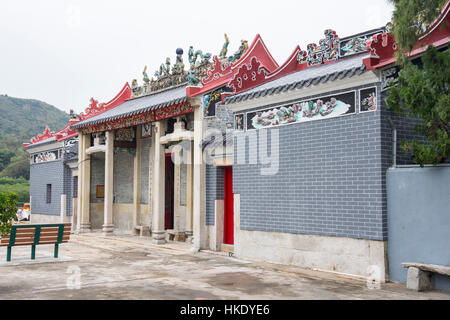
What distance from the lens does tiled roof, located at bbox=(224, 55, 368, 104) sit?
835cm

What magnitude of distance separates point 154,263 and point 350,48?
595 centimetres

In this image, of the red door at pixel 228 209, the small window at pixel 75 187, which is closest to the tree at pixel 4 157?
the small window at pixel 75 187

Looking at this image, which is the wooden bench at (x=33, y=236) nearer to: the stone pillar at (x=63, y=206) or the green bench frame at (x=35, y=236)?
the green bench frame at (x=35, y=236)

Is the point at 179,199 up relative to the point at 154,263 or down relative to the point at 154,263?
up

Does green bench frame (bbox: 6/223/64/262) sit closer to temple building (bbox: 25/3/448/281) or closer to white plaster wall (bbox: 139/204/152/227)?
temple building (bbox: 25/3/448/281)

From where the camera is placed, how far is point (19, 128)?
76.4m

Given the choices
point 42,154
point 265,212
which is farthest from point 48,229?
point 42,154

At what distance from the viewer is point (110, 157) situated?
55.1 ft

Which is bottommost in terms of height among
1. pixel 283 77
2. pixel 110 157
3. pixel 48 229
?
pixel 48 229

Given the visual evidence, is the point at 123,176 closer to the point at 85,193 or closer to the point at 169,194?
the point at 85,193

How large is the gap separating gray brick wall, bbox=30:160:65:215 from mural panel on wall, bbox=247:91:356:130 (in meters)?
12.6

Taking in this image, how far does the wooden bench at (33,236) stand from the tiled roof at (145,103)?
4.19 meters

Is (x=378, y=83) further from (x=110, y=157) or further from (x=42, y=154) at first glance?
(x=42, y=154)

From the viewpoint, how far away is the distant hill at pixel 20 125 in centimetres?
5394
